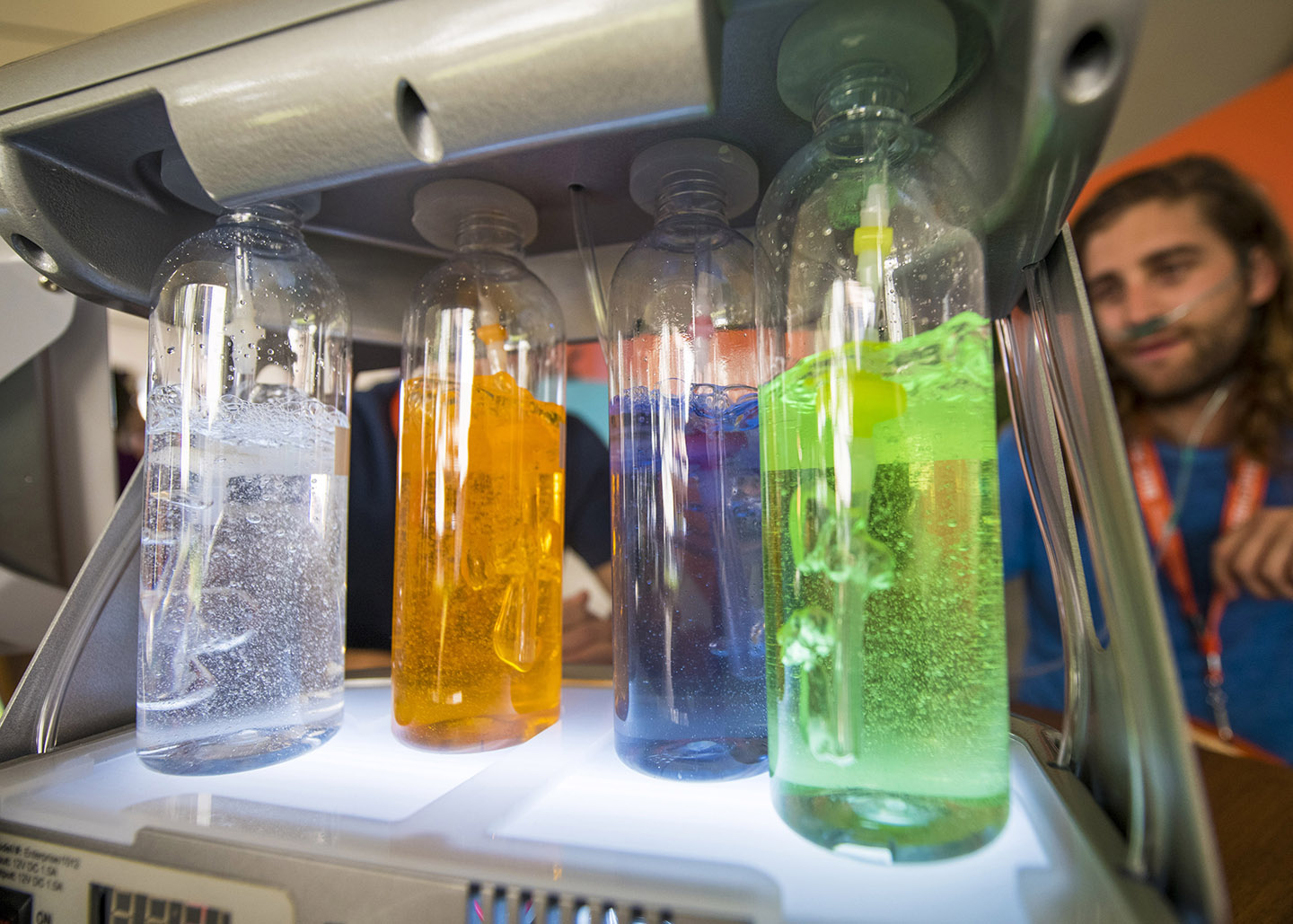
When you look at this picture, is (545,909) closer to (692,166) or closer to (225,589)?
(225,589)

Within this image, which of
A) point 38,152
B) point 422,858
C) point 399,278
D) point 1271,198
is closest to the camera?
point 422,858

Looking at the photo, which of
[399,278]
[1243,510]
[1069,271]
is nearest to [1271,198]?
[1243,510]

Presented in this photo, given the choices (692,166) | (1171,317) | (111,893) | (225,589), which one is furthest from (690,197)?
(1171,317)

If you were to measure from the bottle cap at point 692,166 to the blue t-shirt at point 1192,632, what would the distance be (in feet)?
3.05

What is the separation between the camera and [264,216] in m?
0.57

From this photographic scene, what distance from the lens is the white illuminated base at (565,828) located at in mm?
305

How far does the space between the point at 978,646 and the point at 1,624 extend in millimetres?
1061

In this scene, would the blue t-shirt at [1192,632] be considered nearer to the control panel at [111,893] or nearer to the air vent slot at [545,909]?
the air vent slot at [545,909]

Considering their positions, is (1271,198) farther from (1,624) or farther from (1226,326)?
(1,624)

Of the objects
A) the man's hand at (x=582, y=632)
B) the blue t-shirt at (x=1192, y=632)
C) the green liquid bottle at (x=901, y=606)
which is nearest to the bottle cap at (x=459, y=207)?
the green liquid bottle at (x=901, y=606)

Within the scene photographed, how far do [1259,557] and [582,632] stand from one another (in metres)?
1.45

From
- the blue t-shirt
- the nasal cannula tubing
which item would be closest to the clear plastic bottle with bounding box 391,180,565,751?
the blue t-shirt

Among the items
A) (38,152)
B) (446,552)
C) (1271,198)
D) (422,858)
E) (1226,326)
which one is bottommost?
(422,858)

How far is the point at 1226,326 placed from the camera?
1.44 metres
